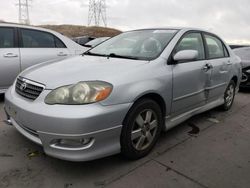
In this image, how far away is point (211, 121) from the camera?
4.41m

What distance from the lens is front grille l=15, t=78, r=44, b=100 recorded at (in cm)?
263

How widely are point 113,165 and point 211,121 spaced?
7.34 feet

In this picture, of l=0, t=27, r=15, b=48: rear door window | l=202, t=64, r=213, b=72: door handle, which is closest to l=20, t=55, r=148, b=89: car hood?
l=202, t=64, r=213, b=72: door handle

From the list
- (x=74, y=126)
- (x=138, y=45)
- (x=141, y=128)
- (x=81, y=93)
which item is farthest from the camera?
(x=138, y=45)

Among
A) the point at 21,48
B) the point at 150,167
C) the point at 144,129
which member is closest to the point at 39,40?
the point at 21,48

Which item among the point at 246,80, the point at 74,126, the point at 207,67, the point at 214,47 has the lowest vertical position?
the point at 246,80

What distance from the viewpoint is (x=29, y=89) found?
108 inches

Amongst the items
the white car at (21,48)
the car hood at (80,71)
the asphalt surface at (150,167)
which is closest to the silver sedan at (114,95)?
the car hood at (80,71)

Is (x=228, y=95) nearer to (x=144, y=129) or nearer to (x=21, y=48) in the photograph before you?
(x=144, y=129)

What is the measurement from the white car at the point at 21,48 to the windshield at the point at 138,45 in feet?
4.39

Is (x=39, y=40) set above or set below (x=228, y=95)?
above

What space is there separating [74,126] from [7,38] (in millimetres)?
3419

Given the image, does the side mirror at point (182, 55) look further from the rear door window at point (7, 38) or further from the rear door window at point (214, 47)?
the rear door window at point (7, 38)

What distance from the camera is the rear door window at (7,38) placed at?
4.88 metres
